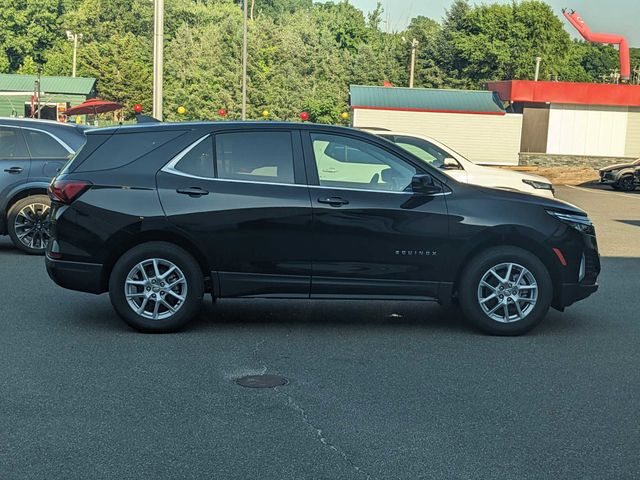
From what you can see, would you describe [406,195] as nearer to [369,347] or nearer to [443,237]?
[443,237]

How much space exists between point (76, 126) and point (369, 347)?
7.07 meters

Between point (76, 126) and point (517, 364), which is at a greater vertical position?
point (76, 126)

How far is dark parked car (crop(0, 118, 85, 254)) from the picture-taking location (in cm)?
1291

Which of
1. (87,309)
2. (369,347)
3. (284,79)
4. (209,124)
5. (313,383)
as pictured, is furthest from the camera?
(284,79)

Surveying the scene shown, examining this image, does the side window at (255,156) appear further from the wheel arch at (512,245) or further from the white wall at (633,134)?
the white wall at (633,134)

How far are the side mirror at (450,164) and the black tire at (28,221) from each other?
575 centimetres

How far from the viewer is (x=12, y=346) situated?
743cm

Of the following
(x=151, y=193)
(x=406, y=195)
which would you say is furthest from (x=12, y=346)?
(x=406, y=195)

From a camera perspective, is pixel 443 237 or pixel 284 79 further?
pixel 284 79

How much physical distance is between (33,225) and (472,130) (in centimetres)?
3142

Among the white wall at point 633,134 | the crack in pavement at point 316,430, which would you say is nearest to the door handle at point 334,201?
the crack in pavement at point 316,430

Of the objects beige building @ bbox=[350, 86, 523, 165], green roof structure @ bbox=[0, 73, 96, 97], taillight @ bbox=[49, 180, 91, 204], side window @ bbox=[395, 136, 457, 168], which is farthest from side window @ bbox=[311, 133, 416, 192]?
green roof structure @ bbox=[0, 73, 96, 97]

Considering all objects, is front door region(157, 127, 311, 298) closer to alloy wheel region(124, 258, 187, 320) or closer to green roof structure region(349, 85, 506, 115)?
alloy wheel region(124, 258, 187, 320)

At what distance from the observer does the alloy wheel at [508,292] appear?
8.16 meters
